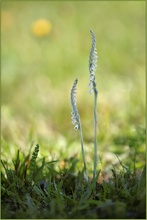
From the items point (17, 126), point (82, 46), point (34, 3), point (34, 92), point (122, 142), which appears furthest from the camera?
point (34, 3)

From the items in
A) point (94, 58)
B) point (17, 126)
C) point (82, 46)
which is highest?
point (82, 46)

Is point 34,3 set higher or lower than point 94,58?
higher

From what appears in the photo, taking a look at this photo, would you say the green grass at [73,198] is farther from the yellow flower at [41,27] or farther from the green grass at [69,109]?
the yellow flower at [41,27]

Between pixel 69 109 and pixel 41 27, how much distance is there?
6.87 ft

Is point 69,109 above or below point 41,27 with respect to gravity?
below

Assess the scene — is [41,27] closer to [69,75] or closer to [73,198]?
[69,75]

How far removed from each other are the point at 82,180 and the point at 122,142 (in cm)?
128

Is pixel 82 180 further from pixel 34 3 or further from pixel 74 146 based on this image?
pixel 34 3

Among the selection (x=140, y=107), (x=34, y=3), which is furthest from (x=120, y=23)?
(x=140, y=107)

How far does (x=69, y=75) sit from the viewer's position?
4969mm

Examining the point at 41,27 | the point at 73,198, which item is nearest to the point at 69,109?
the point at 41,27

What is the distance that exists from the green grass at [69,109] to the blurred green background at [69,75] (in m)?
0.01

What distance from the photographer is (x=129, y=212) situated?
67.7 inches

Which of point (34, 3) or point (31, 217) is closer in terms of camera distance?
point (31, 217)
